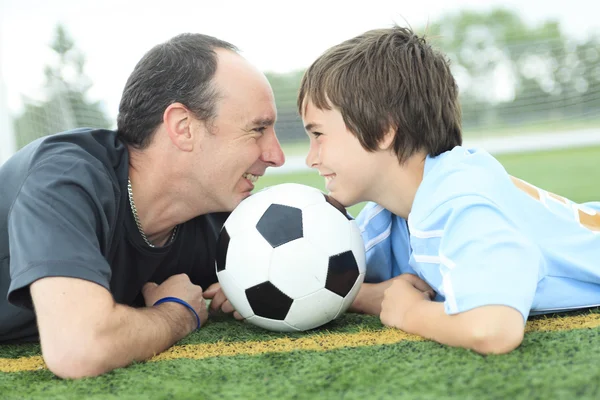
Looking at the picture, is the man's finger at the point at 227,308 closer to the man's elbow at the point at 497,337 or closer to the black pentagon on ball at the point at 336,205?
the black pentagon on ball at the point at 336,205

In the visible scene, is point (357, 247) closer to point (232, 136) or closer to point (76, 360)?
point (232, 136)

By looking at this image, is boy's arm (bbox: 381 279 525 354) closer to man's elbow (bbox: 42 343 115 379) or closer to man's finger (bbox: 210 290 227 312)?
man's finger (bbox: 210 290 227 312)

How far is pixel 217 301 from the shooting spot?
274 cm

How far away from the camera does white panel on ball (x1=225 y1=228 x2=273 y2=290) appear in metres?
2.24

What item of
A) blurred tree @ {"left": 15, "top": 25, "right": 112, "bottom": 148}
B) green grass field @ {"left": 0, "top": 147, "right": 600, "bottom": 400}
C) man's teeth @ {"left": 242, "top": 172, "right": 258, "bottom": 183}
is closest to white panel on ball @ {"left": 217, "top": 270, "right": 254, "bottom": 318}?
green grass field @ {"left": 0, "top": 147, "right": 600, "bottom": 400}

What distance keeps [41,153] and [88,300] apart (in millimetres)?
639

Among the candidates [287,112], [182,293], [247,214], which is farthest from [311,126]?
[287,112]

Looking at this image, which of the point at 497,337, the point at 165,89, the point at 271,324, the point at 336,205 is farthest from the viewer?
the point at 165,89

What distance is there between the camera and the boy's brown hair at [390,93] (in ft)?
8.28

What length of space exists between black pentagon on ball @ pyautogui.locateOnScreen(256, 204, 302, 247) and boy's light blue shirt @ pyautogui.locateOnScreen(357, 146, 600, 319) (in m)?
0.42

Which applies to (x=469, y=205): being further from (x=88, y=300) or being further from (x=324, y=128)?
(x=88, y=300)

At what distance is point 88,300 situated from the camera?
1.84 meters

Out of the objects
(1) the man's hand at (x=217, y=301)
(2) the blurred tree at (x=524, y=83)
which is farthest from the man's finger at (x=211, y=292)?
(2) the blurred tree at (x=524, y=83)

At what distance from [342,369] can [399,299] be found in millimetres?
559
